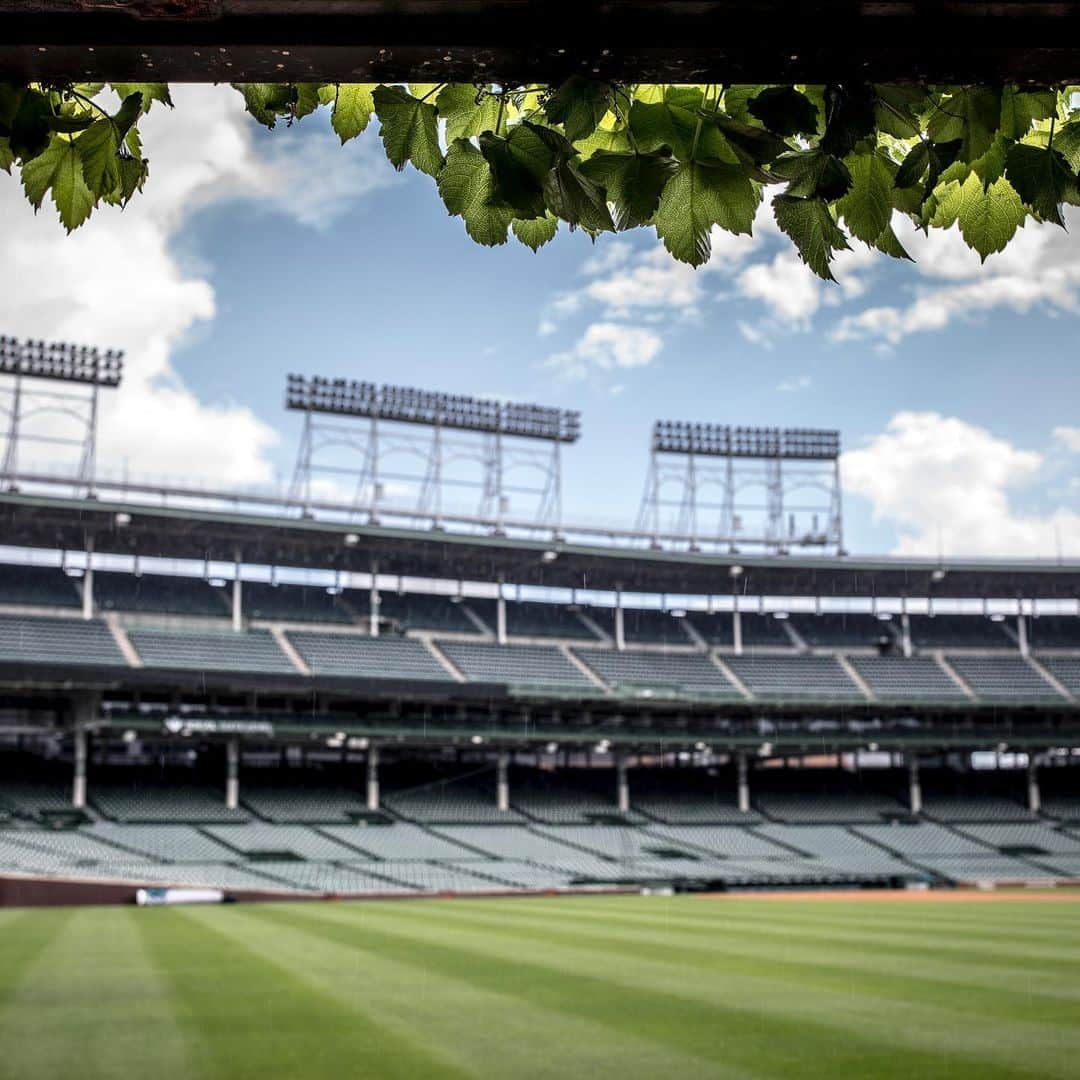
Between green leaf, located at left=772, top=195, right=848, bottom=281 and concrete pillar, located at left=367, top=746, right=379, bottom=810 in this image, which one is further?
concrete pillar, located at left=367, top=746, right=379, bottom=810

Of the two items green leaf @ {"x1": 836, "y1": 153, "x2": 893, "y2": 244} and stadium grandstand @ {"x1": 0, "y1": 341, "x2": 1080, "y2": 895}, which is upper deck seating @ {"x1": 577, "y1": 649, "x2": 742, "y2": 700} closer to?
stadium grandstand @ {"x1": 0, "y1": 341, "x2": 1080, "y2": 895}

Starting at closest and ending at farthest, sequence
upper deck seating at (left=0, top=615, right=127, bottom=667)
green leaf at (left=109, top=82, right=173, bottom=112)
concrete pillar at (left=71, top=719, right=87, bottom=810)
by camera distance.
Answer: green leaf at (left=109, top=82, right=173, bottom=112)
concrete pillar at (left=71, top=719, right=87, bottom=810)
upper deck seating at (left=0, top=615, right=127, bottom=667)

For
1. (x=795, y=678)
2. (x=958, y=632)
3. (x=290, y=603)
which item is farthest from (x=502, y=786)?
(x=958, y=632)

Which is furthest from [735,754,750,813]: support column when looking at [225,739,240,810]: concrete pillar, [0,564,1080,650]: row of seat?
[225,739,240,810]: concrete pillar

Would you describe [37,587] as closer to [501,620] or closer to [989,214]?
[501,620]

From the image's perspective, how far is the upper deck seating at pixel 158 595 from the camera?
2104 inches

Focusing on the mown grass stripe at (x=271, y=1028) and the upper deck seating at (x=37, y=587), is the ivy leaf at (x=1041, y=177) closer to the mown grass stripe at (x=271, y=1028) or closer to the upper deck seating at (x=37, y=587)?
the mown grass stripe at (x=271, y=1028)

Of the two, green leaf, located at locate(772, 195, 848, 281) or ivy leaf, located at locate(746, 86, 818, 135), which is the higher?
ivy leaf, located at locate(746, 86, 818, 135)

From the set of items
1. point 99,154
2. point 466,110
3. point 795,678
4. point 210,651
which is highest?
point 210,651

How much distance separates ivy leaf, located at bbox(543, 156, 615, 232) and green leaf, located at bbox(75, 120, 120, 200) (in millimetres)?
1000

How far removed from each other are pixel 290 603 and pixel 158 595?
6014mm

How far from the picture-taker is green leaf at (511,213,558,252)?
3.03 meters

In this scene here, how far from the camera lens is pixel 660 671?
59.1m

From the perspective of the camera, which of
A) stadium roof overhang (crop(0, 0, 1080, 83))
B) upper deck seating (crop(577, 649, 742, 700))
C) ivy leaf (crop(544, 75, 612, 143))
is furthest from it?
upper deck seating (crop(577, 649, 742, 700))
